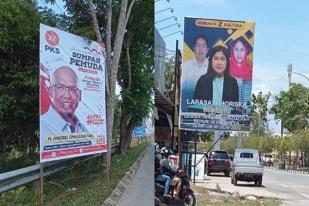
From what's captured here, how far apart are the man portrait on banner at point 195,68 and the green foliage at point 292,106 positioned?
0.66 metres

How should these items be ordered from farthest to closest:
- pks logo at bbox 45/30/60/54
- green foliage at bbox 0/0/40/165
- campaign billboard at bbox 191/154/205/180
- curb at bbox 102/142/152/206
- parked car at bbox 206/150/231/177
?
green foliage at bbox 0/0/40/165 < curb at bbox 102/142/152/206 < pks logo at bbox 45/30/60/54 < parked car at bbox 206/150/231/177 < campaign billboard at bbox 191/154/205/180

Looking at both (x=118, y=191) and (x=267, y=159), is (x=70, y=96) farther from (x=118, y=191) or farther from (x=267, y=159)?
(x=267, y=159)

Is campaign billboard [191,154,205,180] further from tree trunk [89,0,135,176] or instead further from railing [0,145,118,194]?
tree trunk [89,0,135,176]

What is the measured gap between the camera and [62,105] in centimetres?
816

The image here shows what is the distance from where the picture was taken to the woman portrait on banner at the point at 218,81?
8.63ft

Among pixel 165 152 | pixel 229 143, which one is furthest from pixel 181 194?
pixel 229 143

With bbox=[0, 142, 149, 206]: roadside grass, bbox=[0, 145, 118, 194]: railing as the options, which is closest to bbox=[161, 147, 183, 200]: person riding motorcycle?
bbox=[0, 142, 149, 206]: roadside grass

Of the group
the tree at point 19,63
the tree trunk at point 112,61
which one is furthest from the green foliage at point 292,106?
the tree trunk at point 112,61

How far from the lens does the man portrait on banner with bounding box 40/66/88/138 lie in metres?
7.73

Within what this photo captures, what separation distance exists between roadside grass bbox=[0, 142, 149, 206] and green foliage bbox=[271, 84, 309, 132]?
7.55ft

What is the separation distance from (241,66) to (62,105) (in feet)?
19.1

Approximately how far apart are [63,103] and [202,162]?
17.5ft

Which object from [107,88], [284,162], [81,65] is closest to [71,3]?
[107,88]

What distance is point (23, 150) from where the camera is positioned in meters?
13.8
